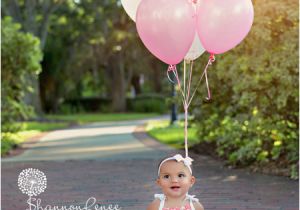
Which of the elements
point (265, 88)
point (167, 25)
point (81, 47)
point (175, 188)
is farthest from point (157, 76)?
point (175, 188)

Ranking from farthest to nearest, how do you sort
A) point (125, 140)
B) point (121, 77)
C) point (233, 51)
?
point (121, 77), point (125, 140), point (233, 51)

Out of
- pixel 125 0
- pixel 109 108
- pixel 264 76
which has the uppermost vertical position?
pixel 125 0

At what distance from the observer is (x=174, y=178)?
496 cm

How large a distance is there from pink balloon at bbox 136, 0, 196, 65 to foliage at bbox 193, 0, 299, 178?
15.5 ft

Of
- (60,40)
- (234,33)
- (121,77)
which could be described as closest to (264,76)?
(234,33)

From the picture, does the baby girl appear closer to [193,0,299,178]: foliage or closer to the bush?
[193,0,299,178]: foliage

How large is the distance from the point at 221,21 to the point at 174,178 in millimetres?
1652

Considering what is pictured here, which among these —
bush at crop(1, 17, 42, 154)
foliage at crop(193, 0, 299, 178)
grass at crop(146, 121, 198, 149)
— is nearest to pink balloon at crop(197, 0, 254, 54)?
foliage at crop(193, 0, 299, 178)

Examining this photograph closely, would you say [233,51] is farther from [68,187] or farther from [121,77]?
[121,77]

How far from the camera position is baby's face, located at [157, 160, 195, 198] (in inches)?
196

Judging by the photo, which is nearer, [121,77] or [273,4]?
[273,4]

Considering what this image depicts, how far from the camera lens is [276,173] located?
10.4 meters

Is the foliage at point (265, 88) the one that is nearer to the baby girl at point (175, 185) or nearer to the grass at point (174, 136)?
the grass at point (174, 136)

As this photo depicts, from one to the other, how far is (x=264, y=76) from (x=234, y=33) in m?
4.83
